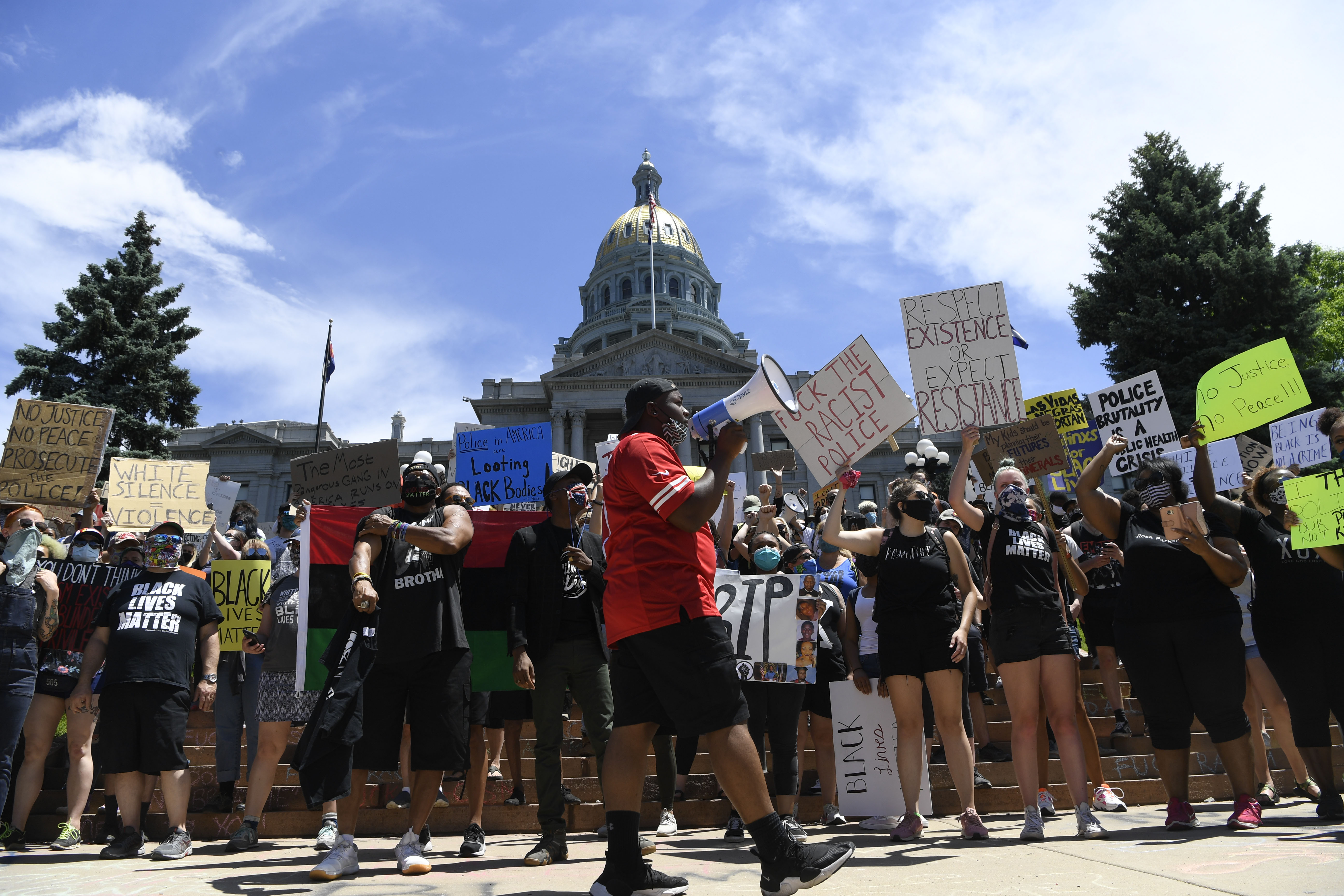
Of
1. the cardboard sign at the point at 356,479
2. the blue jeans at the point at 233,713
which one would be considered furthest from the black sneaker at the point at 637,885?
the cardboard sign at the point at 356,479

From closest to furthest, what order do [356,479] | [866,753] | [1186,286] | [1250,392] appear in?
[866,753] < [1250,392] < [356,479] < [1186,286]

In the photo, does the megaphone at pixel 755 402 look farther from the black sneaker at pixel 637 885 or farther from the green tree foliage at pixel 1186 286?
the green tree foliage at pixel 1186 286

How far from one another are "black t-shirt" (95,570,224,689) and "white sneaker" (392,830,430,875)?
2064mm

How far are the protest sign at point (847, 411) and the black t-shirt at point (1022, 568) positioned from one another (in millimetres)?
1936

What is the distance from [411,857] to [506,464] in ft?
21.5

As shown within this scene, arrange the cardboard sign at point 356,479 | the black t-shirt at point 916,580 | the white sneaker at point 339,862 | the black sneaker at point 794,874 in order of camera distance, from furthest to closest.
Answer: the cardboard sign at point 356,479, the black t-shirt at point 916,580, the white sneaker at point 339,862, the black sneaker at point 794,874

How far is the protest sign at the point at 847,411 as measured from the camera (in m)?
7.08

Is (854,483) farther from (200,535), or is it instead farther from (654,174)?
(654,174)

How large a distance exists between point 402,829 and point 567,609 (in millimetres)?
2116

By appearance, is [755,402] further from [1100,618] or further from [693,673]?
[1100,618]

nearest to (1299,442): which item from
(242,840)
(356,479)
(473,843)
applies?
(473,843)

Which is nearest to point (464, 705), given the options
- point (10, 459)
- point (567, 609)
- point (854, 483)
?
point (567, 609)

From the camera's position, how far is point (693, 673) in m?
3.15

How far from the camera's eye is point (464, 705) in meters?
4.51
